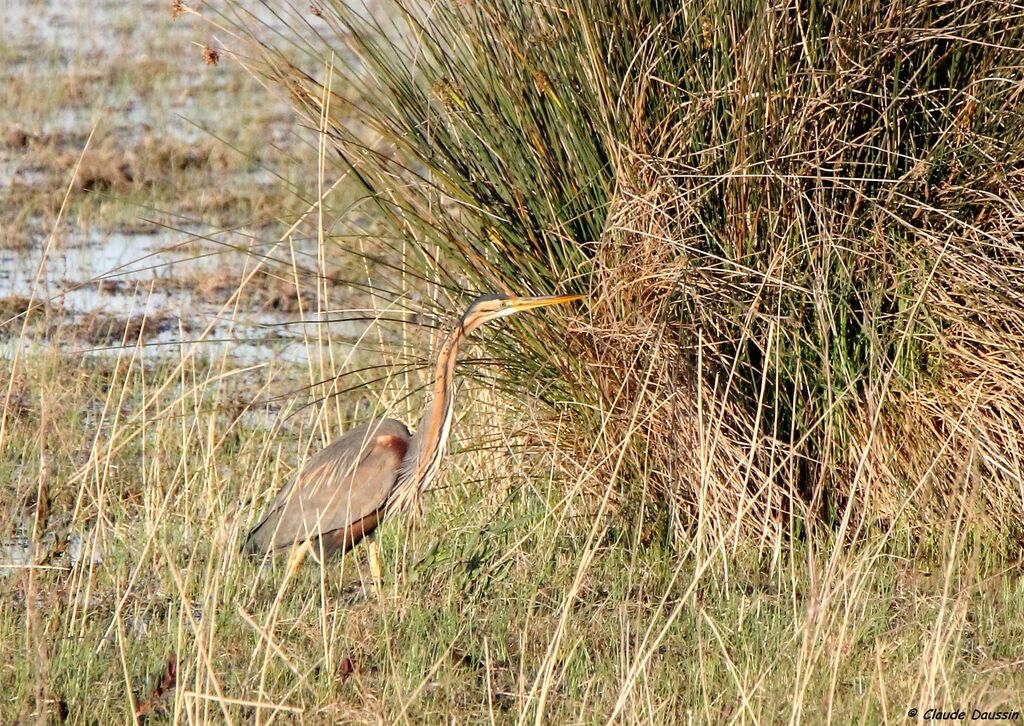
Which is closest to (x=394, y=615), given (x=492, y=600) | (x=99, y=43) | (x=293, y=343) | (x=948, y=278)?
(x=492, y=600)

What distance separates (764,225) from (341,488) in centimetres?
140

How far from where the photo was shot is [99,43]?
1243 cm

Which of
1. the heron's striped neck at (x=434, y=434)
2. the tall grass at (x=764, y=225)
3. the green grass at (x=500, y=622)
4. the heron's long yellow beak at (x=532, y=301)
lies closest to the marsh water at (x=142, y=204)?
the green grass at (x=500, y=622)

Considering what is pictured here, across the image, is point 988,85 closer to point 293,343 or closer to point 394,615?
point 394,615

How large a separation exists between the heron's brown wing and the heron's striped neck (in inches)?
2.2

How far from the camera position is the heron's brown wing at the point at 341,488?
4.16 metres

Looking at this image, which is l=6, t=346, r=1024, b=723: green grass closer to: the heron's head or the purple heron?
the purple heron

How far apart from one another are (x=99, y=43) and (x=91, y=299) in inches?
251

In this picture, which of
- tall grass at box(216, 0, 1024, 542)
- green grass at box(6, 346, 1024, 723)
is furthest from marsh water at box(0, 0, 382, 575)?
tall grass at box(216, 0, 1024, 542)

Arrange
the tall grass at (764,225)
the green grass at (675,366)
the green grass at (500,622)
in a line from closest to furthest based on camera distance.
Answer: the green grass at (500,622) < the green grass at (675,366) < the tall grass at (764,225)

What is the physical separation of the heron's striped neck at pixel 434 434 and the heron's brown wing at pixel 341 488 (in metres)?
0.06

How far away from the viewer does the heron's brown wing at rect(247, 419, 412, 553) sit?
4.16m

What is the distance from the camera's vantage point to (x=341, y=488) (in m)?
4.19

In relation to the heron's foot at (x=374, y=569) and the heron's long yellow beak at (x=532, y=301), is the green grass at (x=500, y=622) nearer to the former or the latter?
the heron's foot at (x=374, y=569)
